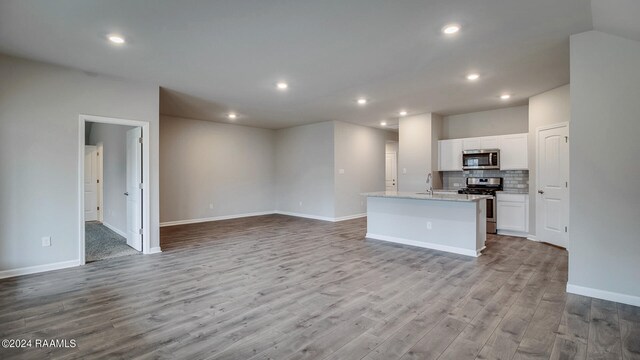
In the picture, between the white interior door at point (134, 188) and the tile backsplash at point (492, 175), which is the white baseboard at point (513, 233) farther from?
the white interior door at point (134, 188)

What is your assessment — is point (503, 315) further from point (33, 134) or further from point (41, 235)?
point (33, 134)

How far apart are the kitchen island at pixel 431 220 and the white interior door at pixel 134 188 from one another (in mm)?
3915

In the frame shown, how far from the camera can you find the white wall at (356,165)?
7.81 m

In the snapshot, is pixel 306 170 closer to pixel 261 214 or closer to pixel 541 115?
pixel 261 214

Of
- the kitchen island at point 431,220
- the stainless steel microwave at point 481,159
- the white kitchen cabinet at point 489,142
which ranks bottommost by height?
the kitchen island at point 431,220

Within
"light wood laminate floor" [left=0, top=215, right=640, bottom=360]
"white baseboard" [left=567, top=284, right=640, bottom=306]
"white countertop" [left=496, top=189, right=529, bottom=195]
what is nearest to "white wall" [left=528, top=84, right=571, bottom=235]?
"white countertop" [left=496, top=189, right=529, bottom=195]

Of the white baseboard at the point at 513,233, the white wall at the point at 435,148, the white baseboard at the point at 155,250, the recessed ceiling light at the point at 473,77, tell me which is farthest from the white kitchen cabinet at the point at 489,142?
the white baseboard at the point at 155,250

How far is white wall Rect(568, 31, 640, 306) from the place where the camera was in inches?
112

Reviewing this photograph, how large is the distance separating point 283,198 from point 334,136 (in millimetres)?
2722

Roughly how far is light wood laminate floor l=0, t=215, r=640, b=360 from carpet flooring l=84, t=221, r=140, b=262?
16.4 inches

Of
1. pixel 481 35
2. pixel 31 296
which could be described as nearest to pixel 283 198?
pixel 31 296

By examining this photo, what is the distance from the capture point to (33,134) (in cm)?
374

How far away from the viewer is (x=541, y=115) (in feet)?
17.3

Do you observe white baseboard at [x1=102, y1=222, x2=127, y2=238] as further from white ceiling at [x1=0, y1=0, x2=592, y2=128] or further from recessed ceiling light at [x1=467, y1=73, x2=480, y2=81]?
recessed ceiling light at [x1=467, y1=73, x2=480, y2=81]
